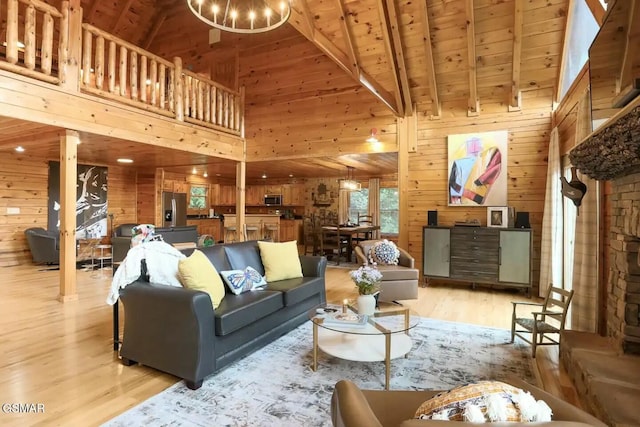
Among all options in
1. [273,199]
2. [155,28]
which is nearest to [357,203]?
[273,199]

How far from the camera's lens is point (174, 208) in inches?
370

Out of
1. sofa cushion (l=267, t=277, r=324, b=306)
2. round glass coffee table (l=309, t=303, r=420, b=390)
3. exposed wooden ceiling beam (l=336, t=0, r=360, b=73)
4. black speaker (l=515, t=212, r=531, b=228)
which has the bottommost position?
round glass coffee table (l=309, t=303, r=420, b=390)

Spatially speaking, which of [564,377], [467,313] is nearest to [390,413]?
[564,377]

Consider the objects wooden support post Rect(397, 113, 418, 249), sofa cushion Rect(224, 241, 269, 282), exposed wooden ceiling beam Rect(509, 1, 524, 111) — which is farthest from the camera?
wooden support post Rect(397, 113, 418, 249)

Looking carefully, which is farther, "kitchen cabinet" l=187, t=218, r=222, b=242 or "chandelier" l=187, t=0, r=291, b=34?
"kitchen cabinet" l=187, t=218, r=222, b=242

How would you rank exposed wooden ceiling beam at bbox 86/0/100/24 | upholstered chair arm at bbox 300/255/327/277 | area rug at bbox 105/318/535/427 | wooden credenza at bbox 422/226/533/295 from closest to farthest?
area rug at bbox 105/318/535/427 < upholstered chair arm at bbox 300/255/327/277 < wooden credenza at bbox 422/226/533/295 < exposed wooden ceiling beam at bbox 86/0/100/24

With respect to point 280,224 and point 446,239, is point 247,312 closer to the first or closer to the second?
point 446,239

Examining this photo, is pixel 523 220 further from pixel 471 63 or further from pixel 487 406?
pixel 487 406

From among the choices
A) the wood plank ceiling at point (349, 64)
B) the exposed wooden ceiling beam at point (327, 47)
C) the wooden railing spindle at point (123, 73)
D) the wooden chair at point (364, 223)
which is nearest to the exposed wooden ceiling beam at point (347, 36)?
the wood plank ceiling at point (349, 64)

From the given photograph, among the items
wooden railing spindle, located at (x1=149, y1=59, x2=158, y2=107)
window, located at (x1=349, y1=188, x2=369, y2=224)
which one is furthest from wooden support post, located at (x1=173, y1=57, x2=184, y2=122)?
window, located at (x1=349, y1=188, x2=369, y2=224)

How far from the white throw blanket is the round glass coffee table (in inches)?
47.7

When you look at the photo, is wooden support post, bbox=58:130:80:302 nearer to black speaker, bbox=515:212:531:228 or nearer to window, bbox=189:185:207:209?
black speaker, bbox=515:212:531:228

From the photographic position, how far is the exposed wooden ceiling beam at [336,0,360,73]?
4356 mm

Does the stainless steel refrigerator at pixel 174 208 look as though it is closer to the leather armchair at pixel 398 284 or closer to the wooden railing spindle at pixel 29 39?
the wooden railing spindle at pixel 29 39
